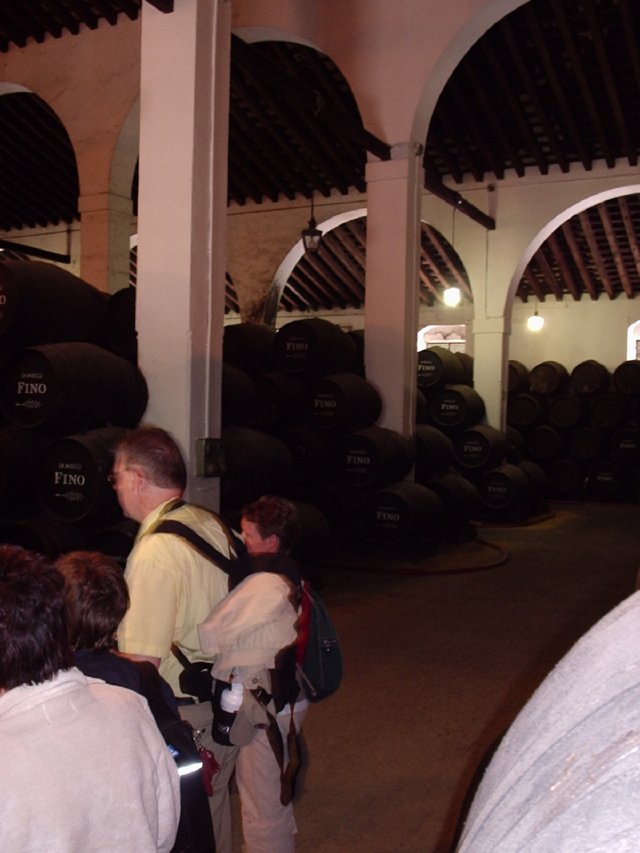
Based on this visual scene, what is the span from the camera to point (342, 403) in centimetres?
938

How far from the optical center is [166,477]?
276 centimetres

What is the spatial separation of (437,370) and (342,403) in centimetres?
459

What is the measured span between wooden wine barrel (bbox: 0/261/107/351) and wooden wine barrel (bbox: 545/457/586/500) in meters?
12.6

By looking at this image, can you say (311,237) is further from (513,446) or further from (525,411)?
(525,411)

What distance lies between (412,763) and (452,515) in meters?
6.94

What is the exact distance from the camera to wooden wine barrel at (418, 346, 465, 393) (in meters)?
13.6

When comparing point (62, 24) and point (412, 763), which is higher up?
point (62, 24)

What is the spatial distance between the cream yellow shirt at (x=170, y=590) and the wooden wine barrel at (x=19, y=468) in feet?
12.8

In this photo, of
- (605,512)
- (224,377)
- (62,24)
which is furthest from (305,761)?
(605,512)

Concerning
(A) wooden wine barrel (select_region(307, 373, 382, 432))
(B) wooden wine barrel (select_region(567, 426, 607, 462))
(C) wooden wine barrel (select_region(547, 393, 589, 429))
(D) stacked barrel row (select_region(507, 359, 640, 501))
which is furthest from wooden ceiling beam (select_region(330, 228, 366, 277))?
(A) wooden wine barrel (select_region(307, 373, 382, 432))

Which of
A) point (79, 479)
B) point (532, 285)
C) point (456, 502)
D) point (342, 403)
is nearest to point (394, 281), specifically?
point (342, 403)

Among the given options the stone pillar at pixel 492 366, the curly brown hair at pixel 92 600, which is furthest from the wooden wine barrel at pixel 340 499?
the curly brown hair at pixel 92 600

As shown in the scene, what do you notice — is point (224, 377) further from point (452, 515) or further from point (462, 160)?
point (462, 160)

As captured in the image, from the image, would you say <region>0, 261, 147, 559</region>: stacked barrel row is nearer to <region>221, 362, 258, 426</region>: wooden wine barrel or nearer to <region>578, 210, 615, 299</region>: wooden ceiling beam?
<region>221, 362, 258, 426</region>: wooden wine barrel
